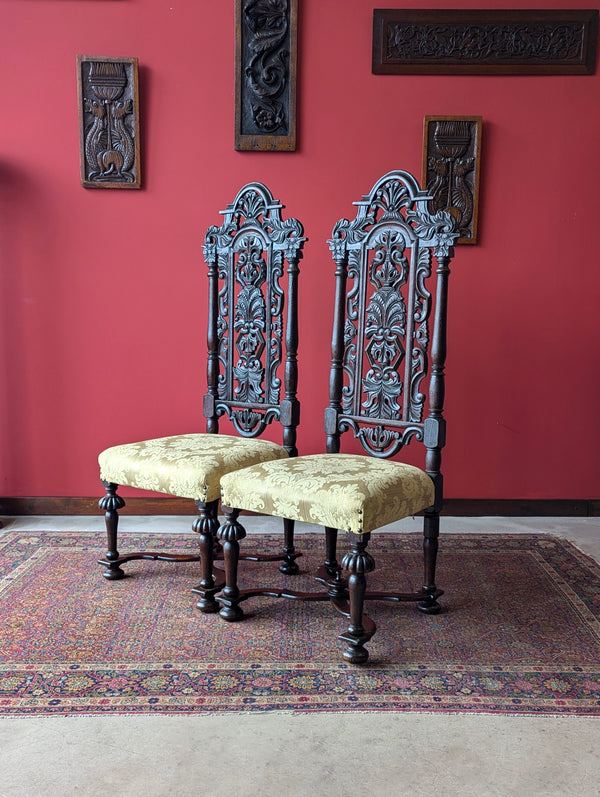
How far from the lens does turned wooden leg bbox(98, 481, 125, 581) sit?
2580 mm

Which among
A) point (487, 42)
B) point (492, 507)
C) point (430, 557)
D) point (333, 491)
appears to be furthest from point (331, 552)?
point (487, 42)

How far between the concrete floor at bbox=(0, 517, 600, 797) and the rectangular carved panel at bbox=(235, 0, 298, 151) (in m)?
2.67

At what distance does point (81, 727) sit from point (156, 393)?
78.7 inches

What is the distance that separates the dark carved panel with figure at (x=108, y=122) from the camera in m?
3.24

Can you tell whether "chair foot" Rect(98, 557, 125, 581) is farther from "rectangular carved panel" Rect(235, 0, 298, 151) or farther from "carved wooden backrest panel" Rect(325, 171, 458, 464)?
"rectangular carved panel" Rect(235, 0, 298, 151)

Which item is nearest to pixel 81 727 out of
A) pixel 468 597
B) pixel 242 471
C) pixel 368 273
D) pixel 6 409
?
pixel 242 471

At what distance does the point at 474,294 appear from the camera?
338 cm

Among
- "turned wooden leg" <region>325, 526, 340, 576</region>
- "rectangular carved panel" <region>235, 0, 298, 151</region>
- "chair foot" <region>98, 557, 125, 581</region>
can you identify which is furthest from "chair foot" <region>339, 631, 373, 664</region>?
"rectangular carved panel" <region>235, 0, 298, 151</region>

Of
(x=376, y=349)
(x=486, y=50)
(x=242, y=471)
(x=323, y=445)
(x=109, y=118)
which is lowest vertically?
(x=323, y=445)

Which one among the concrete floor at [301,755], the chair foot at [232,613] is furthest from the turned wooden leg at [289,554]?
the concrete floor at [301,755]

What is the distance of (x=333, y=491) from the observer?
1.98 metres

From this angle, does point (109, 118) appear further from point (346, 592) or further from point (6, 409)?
point (346, 592)

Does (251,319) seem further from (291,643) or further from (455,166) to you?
(455,166)

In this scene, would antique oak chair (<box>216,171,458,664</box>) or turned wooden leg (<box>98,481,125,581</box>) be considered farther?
turned wooden leg (<box>98,481,125,581</box>)
